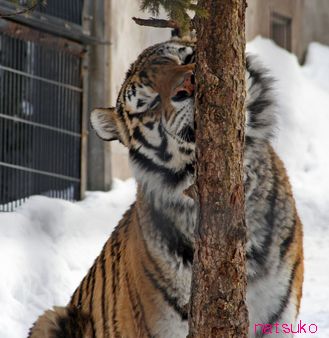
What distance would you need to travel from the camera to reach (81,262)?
7.79m

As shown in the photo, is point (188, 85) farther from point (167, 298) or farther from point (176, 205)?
point (167, 298)

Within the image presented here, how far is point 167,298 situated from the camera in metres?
4.27

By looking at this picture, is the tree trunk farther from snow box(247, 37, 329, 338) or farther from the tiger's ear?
snow box(247, 37, 329, 338)

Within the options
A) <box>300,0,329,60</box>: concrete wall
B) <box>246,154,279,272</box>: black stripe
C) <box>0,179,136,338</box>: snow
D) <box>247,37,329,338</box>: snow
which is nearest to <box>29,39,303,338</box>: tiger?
<box>246,154,279,272</box>: black stripe

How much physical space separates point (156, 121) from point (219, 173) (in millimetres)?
897

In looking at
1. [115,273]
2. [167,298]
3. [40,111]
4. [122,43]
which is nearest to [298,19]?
[122,43]

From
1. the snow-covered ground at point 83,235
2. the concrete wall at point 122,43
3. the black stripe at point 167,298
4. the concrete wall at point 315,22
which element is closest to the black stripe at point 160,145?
the black stripe at point 167,298

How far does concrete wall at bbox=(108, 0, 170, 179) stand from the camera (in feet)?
30.8

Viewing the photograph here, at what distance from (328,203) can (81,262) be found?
9.72ft

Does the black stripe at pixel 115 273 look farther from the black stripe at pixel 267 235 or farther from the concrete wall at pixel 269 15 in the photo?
the concrete wall at pixel 269 15

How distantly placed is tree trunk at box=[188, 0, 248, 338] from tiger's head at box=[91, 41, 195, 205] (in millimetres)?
556

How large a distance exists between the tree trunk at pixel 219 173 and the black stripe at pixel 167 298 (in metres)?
0.70

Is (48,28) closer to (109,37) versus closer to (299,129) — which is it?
(109,37)

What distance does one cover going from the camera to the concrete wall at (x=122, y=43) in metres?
9.39
